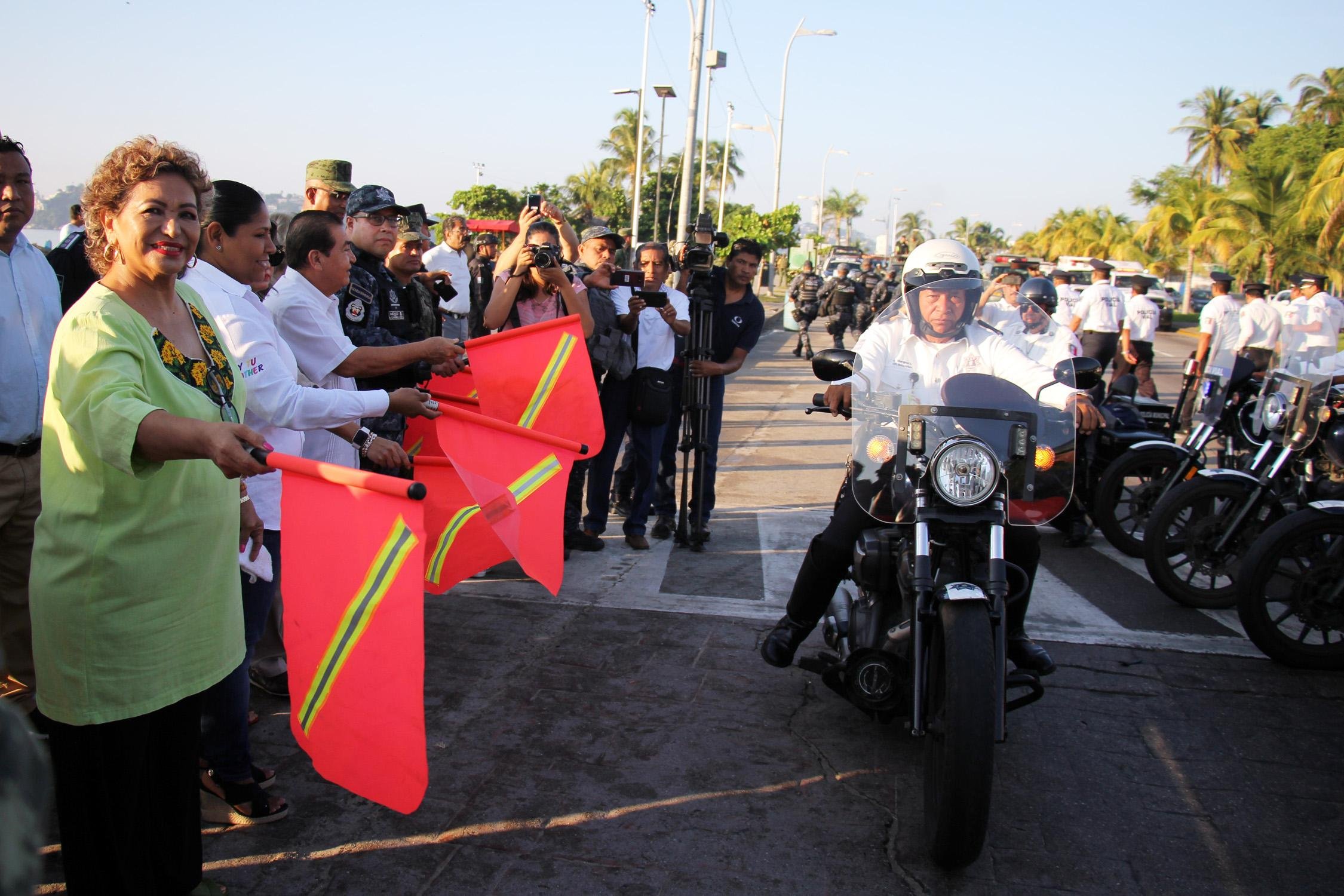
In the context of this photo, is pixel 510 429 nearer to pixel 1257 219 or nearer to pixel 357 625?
pixel 357 625

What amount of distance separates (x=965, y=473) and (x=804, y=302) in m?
16.7

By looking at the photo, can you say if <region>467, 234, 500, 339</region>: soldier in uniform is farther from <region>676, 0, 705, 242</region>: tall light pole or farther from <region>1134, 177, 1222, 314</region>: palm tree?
<region>1134, 177, 1222, 314</region>: palm tree

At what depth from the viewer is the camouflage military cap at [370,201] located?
15.0ft

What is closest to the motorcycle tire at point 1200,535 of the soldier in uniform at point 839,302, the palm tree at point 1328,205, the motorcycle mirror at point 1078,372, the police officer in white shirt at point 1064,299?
the motorcycle mirror at point 1078,372

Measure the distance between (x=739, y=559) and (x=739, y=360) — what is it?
1.33 meters

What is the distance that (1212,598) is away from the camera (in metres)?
5.93

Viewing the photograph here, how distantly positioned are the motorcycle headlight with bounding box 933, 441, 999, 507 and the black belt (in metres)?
2.93

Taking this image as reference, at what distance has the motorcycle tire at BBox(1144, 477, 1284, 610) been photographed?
585 cm

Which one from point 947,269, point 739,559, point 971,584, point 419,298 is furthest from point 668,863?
point 739,559

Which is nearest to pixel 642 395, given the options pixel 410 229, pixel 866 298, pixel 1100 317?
pixel 410 229

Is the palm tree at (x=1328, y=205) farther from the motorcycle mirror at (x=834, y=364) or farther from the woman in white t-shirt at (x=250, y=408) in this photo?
the woman in white t-shirt at (x=250, y=408)

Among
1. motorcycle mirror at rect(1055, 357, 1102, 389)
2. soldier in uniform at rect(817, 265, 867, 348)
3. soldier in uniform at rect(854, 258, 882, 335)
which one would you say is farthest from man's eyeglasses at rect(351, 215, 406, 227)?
soldier in uniform at rect(817, 265, 867, 348)

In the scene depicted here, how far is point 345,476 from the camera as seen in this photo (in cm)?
261

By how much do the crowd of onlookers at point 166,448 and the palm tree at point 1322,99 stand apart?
4352 centimetres
